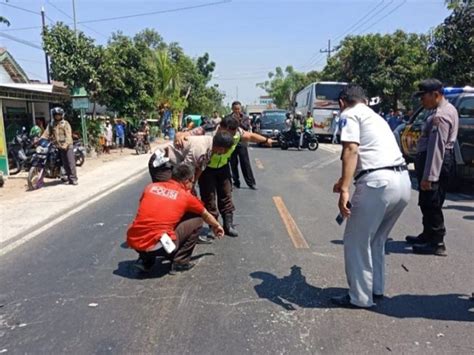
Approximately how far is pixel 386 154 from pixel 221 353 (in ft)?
6.56

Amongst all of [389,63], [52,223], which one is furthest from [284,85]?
[52,223]

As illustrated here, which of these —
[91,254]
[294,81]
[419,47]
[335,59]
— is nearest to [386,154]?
[91,254]

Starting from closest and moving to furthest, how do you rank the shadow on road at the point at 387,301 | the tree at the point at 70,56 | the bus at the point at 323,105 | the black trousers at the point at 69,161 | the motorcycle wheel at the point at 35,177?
1. the shadow on road at the point at 387,301
2. the motorcycle wheel at the point at 35,177
3. the black trousers at the point at 69,161
4. the tree at the point at 70,56
5. the bus at the point at 323,105

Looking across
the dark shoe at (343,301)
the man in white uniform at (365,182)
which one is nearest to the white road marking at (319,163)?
the dark shoe at (343,301)

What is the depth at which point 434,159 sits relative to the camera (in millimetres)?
5059

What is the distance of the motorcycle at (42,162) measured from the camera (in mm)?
10844

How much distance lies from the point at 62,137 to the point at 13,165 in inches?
190

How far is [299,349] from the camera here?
10.8 feet

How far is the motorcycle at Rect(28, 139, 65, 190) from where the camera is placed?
10844 mm

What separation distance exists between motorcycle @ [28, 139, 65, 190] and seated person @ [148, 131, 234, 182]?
6146 millimetres

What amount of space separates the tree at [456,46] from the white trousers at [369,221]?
1539 cm

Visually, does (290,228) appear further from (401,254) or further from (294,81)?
(294,81)

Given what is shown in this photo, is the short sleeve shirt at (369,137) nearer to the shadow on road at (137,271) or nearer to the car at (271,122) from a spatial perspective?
the shadow on road at (137,271)

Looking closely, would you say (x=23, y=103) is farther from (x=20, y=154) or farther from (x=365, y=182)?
(x=365, y=182)
